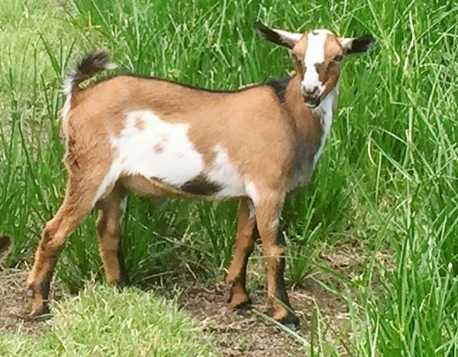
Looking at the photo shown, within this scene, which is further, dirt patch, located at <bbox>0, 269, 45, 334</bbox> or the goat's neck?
dirt patch, located at <bbox>0, 269, 45, 334</bbox>

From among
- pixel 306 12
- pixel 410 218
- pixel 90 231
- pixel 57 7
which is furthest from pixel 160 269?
pixel 57 7

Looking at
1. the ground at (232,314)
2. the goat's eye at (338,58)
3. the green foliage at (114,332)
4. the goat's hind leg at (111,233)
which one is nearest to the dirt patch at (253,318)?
the ground at (232,314)

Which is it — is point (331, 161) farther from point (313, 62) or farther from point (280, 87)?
point (313, 62)

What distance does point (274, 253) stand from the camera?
328 centimetres

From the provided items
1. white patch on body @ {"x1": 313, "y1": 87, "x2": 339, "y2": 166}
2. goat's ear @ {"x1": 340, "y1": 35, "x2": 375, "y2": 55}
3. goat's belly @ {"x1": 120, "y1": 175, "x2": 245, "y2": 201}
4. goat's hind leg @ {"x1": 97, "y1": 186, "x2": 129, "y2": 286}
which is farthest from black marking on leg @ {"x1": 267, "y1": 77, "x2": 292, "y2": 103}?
goat's hind leg @ {"x1": 97, "y1": 186, "x2": 129, "y2": 286}

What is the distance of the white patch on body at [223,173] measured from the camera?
3.23 metres

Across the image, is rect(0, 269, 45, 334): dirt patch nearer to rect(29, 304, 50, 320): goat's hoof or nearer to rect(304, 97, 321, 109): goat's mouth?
rect(29, 304, 50, 320): goat's hoof

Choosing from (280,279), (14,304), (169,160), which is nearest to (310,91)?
(169,160)

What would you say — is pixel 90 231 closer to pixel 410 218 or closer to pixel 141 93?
pixel 141 93

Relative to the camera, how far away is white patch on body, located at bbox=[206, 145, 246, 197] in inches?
127

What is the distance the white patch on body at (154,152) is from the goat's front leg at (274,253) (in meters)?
0.23

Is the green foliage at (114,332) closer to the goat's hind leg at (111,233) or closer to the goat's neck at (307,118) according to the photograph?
the goat's hind leg at (111,233)

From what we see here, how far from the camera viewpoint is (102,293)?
3.42 meters

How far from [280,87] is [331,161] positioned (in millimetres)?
748
